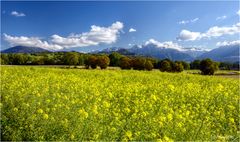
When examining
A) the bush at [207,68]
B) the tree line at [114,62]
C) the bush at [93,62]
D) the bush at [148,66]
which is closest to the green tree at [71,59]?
the tree line at [114,62]

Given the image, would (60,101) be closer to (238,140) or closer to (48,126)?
(48,126)

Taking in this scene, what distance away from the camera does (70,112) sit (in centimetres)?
818

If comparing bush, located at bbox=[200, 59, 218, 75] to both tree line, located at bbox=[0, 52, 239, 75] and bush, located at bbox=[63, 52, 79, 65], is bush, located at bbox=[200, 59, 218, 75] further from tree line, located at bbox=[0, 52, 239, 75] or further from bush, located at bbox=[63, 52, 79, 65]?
bush, located at bbox=[63, 52, 79, 65]

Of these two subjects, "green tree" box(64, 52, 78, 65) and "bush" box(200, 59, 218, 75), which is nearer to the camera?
"bush" box(200, 59, 218, 75)

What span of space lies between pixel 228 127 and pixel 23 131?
5408mm

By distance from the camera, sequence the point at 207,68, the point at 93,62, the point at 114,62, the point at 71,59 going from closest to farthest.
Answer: the point at 93,62, the point at 207,68, the point at 71,59, the point at 114,62

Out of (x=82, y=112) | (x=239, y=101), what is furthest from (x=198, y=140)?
(x=239, y=101)

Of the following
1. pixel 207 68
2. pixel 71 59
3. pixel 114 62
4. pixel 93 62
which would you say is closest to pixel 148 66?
pixel 207 68

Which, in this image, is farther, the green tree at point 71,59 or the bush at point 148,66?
the green tree at point 71,59

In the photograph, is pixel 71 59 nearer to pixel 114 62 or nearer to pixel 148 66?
pixel 114 62

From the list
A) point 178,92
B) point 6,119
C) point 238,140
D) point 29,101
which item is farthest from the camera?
point 178,92

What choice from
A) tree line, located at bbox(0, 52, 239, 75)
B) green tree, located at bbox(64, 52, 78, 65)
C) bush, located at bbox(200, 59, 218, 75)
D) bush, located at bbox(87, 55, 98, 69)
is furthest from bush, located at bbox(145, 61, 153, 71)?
green tree, located at bbox(64, 52, 78, 65)

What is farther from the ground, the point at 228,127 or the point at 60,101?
the point at 60,101

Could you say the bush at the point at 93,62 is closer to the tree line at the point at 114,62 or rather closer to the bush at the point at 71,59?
the tree line at the point at 114,62
